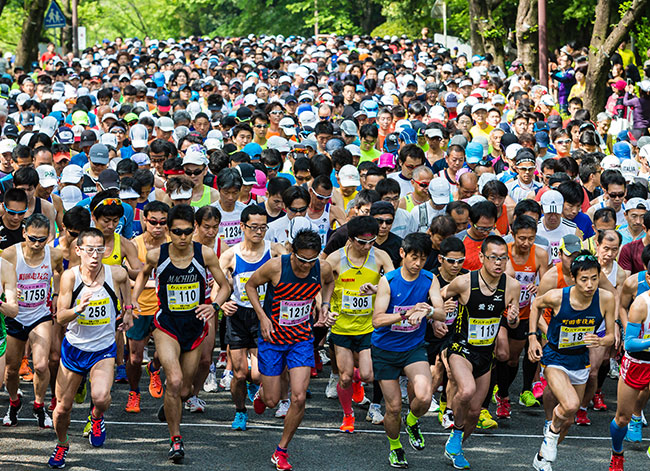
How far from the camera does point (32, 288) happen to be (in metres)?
9.11

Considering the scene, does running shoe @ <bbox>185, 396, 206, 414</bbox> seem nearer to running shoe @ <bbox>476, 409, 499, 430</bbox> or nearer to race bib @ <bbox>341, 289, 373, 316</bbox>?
race bib @ <bbox>341, 289, 373, 316</bbox>

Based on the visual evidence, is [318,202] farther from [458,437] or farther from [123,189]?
[458,437]

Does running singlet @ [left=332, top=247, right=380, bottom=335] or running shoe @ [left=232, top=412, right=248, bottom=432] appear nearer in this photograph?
running singlet @ [left=332, top=247, right=380, bottom=335]

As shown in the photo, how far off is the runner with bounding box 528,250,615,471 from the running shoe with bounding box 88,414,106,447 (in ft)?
11.2

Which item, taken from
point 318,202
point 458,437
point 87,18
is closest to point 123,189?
point 318,202

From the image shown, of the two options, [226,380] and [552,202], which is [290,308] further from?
[552,202]

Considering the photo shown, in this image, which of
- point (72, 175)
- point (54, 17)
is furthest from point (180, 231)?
point (54, 17)

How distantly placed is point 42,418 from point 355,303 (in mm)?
2830

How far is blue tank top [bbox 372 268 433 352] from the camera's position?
8578mm

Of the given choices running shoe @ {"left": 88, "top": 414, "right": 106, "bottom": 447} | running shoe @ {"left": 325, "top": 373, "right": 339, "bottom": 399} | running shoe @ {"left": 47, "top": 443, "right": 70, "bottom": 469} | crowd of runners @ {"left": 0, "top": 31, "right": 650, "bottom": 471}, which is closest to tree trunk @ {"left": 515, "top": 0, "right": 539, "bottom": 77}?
crowd of runners @ {"left": 0, "top": 31, "right": 650, "bottom": 471}

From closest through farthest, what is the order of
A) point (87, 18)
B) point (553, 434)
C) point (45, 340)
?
point (553, 434), point (45, 340), point (87, 18)

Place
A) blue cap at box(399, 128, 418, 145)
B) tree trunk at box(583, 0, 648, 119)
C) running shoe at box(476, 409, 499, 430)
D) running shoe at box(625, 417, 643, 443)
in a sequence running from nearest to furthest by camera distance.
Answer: running shoe at box(625, 417, 643, 443) → running shoe at box(476, 409, 499, 430) → blue cap at box(399, 128, 418, 145) → tree trunk at box(583, 0, 648, 119)

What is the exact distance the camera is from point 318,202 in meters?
10.6

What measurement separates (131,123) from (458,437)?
33.3 feet
